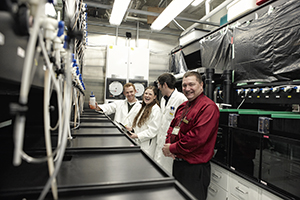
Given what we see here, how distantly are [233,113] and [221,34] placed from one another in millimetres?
1455

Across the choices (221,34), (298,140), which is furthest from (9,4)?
(221,34)

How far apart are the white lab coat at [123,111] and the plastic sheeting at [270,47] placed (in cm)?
151

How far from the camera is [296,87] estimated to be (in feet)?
5.88

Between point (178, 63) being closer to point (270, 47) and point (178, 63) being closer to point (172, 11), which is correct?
point (172, 11)

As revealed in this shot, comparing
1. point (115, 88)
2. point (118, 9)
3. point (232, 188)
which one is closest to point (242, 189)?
point (232, 188)

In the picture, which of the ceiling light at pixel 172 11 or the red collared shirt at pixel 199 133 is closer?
the red collared shirt at pixel 199 133

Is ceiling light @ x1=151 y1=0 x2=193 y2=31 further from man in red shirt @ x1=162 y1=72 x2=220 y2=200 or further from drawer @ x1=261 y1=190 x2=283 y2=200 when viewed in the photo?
drawer @ x1=261 y1=190 x2=283 y2=200

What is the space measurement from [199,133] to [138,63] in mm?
3388

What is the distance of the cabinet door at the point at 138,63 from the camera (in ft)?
15.5

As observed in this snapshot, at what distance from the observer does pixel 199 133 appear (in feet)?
5.49

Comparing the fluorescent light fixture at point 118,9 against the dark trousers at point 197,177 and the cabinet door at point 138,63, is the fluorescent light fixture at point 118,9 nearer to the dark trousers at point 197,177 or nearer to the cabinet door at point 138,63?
the cabinet door at point 138,63

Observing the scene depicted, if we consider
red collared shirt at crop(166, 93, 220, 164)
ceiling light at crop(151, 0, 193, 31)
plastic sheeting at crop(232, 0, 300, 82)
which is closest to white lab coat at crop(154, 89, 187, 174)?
red collared shirt at crop(166, 93, 220, 164)

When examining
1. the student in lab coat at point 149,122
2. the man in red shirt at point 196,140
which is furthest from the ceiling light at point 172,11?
the man in red shirt at point 196,140

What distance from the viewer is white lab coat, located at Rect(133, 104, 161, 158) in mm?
2505
